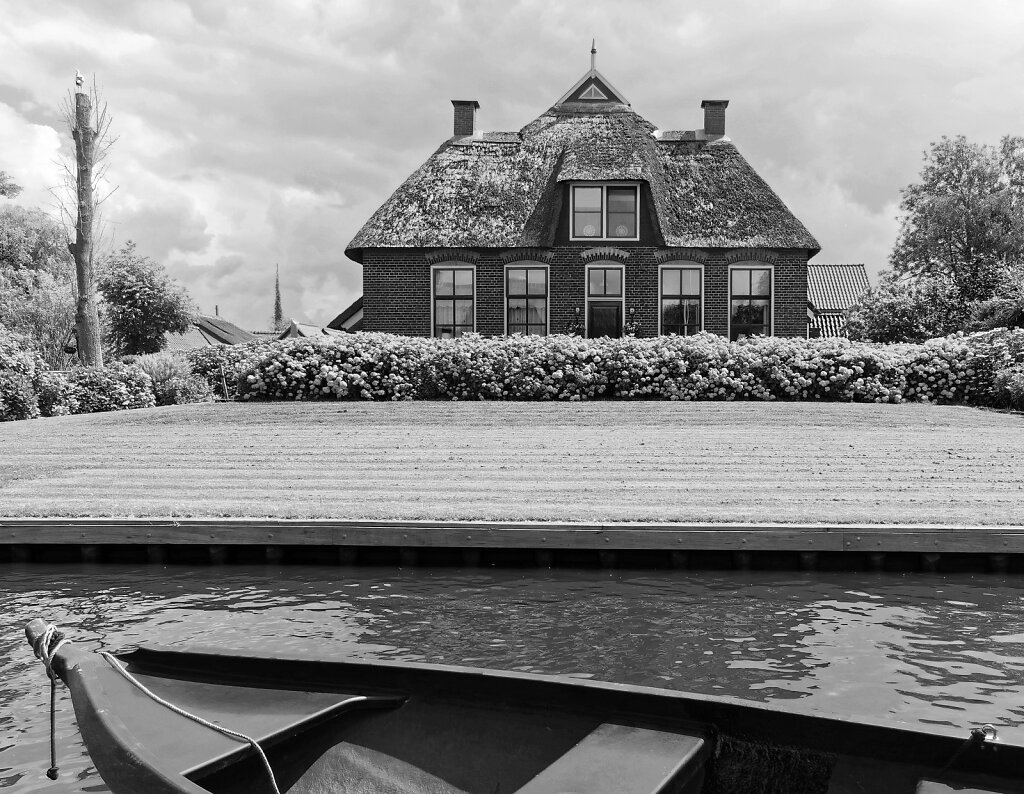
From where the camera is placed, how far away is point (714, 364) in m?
22.2

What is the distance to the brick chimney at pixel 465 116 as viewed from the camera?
33.7m

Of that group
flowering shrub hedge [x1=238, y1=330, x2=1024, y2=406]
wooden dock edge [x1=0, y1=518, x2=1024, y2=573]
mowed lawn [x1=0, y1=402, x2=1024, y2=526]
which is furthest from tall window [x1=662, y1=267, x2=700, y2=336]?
wooden dock edge [x1=0, y1=518, x2=1024, y2=573]

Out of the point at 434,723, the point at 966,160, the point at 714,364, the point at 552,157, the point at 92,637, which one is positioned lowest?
the point at 92,637

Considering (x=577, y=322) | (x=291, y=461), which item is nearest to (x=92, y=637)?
(x=291, y=461)

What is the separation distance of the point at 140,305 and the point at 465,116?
22.2 meters

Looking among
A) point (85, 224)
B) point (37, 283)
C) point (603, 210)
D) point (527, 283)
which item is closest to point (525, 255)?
point (527, 283)

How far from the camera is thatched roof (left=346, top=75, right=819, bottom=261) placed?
30.4 meters

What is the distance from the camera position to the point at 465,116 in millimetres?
33875

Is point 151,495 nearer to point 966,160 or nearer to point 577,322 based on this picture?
point 577,322

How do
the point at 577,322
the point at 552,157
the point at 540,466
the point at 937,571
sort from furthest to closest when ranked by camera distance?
the point at 552,157 → the point at 577,322 → the point at 540,466 → the point at 937,571

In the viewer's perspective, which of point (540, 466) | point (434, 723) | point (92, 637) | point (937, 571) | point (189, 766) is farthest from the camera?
point (540, 466)

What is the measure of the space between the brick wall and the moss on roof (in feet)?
2.17

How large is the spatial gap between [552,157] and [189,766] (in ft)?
101

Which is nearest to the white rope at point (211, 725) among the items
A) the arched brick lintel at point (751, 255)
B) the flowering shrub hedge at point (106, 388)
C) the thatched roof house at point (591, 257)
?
the flowering shrub hedge at point (106, 388)
